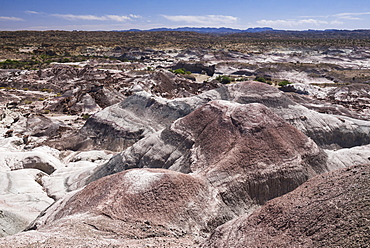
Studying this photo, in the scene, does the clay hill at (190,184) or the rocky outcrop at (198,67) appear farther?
the rocky outcrop at (198,67)

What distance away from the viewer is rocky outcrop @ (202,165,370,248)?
6793 mm

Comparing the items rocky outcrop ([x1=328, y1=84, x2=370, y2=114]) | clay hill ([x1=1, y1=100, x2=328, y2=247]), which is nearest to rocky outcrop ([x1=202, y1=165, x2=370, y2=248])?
clay hill ([x1=1, y1=100, x2=328, y2=247])

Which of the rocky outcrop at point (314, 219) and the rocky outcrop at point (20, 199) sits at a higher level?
the rocky outcrop at point (314, 219)

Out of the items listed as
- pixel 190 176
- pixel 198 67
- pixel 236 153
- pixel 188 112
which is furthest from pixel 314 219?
pixel 198 67

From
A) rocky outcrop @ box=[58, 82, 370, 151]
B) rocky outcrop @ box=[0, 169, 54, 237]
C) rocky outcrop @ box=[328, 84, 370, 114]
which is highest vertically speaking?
rocky outcrop @ box=[58, 82, 370, 151]

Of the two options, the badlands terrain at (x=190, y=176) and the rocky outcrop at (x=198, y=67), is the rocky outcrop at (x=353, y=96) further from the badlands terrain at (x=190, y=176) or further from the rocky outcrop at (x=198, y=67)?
the rocky outcrop at (x=198, y=67)

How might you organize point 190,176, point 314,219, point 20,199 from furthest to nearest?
point 20,199 → point 190,176 → point 314,219

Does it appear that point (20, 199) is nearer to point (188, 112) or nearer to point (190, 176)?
point (190, 176)

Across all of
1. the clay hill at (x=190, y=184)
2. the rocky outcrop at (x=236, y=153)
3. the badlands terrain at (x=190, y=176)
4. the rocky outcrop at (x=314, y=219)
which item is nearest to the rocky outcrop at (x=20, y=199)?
the badlands terrain at (x=190, y=176)

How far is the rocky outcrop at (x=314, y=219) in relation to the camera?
6.79 m

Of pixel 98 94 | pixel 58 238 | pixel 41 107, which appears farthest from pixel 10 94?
pixel 58 238

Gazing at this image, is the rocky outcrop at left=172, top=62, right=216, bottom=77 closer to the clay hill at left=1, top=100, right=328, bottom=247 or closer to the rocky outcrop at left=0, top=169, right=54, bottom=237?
the clay hill at left=1, top=100, right=328, bottom=247

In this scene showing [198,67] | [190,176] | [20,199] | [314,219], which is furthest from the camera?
[198,67]

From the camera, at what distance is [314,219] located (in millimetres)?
7625
